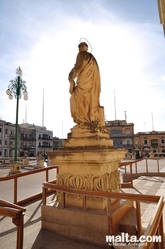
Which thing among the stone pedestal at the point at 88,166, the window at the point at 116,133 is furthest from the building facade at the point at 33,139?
the stone pedestal at the point at 88,166

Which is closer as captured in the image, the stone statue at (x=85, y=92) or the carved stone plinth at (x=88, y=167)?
the carved stone plinth at (x=88, y=167)

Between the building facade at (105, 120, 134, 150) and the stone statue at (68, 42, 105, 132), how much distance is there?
51935 mm

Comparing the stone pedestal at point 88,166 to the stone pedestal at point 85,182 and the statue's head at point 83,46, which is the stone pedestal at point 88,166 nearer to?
the stone pedestal at point 85,182

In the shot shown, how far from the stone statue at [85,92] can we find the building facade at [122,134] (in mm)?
51935

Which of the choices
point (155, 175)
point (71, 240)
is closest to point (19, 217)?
point (71, 240)

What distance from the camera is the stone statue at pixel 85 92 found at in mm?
4113

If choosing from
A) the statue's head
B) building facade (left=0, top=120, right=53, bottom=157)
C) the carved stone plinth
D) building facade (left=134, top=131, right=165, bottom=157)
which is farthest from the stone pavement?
building facade (left=134, top=131, right=165, bottom=157)

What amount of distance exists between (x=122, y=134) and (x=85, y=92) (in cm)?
5419

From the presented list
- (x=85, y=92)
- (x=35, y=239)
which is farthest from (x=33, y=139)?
(x=35, y=239)

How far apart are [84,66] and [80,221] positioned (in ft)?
10.5

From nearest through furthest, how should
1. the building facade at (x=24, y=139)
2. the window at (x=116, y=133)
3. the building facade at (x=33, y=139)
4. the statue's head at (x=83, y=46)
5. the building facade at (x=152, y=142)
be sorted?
the statue's head at (x=83, y=46) → the building facade at (x=24, y=139) → the building facade at (x=152, y=142) → the building facade at (x=33, y=139) → the window at (x=116, y=133)

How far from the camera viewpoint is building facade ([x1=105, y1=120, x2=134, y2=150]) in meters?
55.8

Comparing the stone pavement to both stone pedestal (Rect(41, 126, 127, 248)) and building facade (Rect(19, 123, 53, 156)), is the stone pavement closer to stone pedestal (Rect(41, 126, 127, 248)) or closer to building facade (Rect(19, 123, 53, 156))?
stone pedestal (Rect(41, 126, 127, 248))

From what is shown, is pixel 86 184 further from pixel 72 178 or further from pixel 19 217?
pixel 19 217
